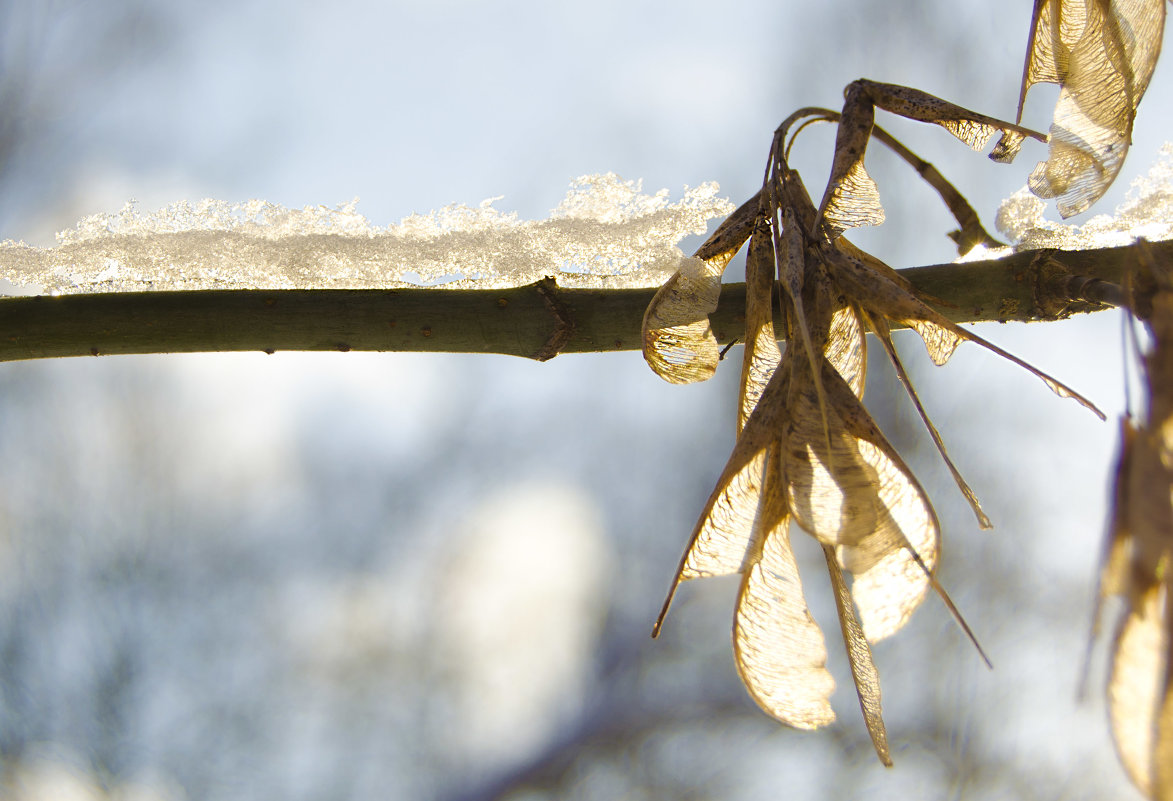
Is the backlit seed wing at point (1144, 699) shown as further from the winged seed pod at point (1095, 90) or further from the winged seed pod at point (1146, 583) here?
the winged seed pod at point (1095, 90)

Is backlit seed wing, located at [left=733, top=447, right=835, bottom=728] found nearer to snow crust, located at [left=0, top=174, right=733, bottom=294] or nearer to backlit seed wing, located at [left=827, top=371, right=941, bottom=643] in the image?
backlit seed wing, located at [left=827, top=371, right=941, bottom=643]

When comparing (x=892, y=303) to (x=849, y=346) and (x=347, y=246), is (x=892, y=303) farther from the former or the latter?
(x=347, y=246)

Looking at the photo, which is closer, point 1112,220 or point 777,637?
point 777,637

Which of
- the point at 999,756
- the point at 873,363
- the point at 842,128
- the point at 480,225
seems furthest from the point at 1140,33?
the point at 999,756

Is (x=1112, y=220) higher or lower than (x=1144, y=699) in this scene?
higher

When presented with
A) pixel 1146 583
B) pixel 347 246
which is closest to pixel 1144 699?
pixel 1146 583

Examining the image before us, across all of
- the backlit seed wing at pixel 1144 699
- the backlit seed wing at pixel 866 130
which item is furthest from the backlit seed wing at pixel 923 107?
the backlit seed wing at pixel 1144 699
